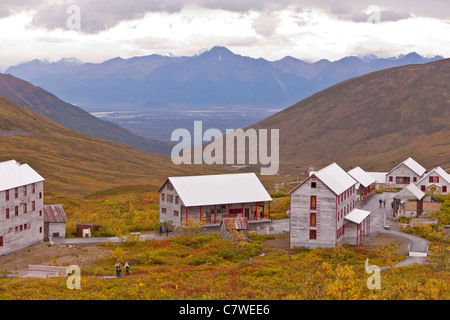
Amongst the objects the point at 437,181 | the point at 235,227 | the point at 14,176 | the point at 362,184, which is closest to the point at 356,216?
the point at 235,227

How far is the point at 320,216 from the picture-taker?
5909cm

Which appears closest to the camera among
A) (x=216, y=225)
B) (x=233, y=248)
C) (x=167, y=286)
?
(x=167, y=286)

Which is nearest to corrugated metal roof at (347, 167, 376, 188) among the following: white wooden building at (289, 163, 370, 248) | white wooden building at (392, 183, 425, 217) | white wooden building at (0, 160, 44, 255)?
white wooden building at (392, 183, 425, 217)

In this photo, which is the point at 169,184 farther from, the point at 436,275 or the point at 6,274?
the point at 436,275

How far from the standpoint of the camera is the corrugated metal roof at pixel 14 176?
57.4 m

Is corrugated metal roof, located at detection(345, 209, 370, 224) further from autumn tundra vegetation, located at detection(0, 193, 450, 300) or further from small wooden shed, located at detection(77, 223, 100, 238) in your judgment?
small wooden shed, located at detection(77, 223, 100, 238)

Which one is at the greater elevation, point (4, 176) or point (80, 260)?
point (4, 176)

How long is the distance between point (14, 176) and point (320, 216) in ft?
106

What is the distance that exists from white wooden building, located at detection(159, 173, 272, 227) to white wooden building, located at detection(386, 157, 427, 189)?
130 feet

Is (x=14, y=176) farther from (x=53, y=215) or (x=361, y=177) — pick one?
(x=361, y=177)

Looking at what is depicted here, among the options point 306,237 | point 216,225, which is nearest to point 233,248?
point 306,237

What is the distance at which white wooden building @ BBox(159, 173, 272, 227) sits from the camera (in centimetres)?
6994

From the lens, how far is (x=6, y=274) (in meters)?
45.7
